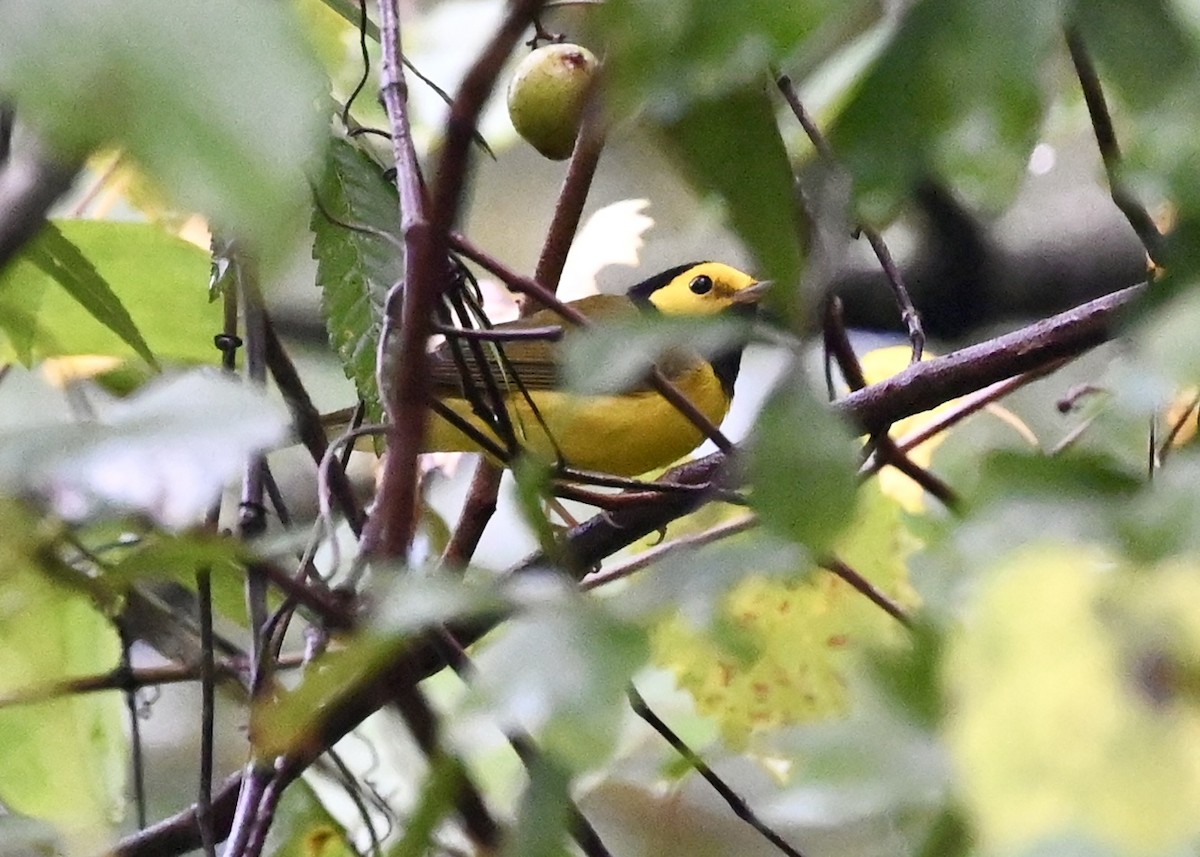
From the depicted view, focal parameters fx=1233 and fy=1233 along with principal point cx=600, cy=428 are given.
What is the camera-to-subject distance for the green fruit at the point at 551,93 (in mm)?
462

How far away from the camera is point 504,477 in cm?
86

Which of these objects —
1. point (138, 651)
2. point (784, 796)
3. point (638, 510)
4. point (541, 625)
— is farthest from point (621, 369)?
point (138, 651)

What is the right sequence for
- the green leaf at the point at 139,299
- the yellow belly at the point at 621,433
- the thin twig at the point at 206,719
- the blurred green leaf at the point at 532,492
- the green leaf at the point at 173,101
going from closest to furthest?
the green leaf at the point at 173,101 → the blurred green leaf at the point at 532,492 → the thin twig at the point at 206,719 → the green leaf at the point at 139,299 → the yellow belly at the point at 621,433

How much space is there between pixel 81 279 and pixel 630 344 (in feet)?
1.12

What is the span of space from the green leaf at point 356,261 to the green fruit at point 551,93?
0.33 ft

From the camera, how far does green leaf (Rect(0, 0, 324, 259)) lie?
0.48 feet

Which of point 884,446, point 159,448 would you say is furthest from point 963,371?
point 159,448

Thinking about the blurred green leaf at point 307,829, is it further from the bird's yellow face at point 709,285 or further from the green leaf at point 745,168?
the bird's yellow face at point 709,285

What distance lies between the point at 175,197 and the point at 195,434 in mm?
101

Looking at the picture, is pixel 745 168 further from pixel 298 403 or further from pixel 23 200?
pixel 298 403

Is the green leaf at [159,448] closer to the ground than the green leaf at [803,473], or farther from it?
farther from it

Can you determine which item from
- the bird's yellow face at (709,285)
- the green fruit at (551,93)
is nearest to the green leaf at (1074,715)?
the green fruit at (551,93)

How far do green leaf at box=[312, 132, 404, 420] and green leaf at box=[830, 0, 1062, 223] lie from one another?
0.35 meters

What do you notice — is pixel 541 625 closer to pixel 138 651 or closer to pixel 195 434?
pixel 195 434
